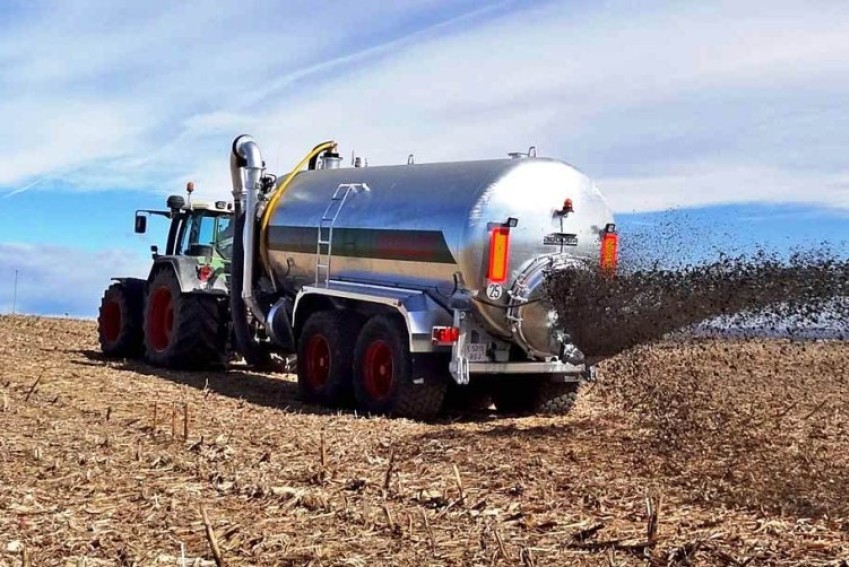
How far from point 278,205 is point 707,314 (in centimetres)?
645

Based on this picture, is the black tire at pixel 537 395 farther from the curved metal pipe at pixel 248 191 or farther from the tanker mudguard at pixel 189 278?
the tanker mudguard at pixel 189 278

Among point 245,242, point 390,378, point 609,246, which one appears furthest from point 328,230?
point 609,246

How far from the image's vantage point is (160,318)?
51.1 feet

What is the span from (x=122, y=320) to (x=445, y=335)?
294 inches

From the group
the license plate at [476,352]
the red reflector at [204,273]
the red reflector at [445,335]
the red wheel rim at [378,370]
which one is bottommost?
the red wheel rim at [378,370]

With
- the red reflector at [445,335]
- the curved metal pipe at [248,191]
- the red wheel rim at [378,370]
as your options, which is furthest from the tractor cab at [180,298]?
the red reflector at [445,335]

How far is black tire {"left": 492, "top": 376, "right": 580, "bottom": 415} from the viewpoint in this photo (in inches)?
476

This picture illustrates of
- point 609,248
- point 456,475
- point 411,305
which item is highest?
point 609,248

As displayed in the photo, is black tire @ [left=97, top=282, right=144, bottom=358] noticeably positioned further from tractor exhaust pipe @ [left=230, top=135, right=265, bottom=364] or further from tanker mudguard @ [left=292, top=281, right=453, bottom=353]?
tanker mudguard @ [left=292, top=281, right=453, bottom=353]

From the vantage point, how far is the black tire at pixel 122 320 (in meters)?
16.2

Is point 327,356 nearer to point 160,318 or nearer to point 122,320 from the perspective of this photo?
point 160,318

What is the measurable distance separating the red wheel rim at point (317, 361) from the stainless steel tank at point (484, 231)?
862 mm

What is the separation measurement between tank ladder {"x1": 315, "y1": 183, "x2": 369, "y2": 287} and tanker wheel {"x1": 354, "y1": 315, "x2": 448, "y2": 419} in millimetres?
1358

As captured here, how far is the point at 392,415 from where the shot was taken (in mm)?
10906
